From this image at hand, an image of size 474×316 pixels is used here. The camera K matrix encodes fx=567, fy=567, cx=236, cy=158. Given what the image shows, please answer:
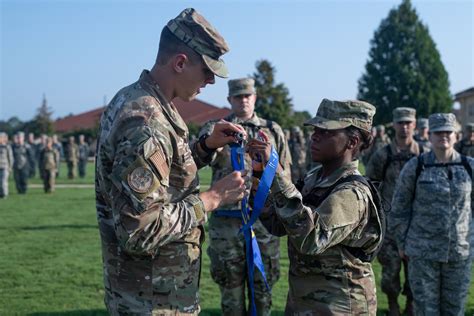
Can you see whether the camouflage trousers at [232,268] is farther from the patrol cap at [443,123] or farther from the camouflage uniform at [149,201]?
the camouflage uniform at [149,201]

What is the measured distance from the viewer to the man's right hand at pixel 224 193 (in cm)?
292

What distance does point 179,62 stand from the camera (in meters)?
2.88

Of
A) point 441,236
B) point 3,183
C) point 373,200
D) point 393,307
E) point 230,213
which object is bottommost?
point 393,307

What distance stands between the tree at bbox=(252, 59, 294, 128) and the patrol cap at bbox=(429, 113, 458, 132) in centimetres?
4869

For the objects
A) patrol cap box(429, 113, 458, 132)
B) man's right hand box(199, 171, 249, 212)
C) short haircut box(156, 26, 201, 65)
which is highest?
short haircut box(156, 26, 201, 65)

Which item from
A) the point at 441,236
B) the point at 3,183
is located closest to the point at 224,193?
the point at 441,236

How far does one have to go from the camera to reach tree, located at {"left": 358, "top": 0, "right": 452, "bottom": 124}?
5741 cm

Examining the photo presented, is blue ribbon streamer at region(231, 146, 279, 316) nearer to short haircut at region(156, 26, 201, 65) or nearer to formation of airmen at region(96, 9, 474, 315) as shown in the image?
formation of airmen at region(96, 9, 474, 315)

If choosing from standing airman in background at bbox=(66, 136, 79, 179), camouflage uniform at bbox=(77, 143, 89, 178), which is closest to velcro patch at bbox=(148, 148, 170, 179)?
standing airman in background at bbox=(66, 136, 79, 179)

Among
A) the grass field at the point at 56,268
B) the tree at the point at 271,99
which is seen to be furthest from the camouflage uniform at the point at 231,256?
the tree at the point at 271,99

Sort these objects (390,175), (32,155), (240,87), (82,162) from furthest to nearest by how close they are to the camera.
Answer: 1. (82,162)
2. (32,155)
3. (390,175)
4. (240,87)

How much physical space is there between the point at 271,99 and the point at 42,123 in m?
30.2

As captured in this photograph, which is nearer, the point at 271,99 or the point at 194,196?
the point at 194,196

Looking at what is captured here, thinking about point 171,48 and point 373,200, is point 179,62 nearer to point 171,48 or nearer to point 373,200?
point 171,48
